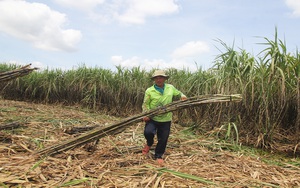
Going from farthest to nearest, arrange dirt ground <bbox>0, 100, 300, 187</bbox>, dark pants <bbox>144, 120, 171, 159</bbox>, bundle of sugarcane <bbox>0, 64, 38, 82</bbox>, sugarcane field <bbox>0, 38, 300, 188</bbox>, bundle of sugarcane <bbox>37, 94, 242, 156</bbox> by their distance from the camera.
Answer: bundle of sugarcane <bbox>0, 64, 38, 82</bbox>
dark pants <bbox>144, 120, 171, 159</bbox>
bundle of sugarcane <bbox>37, 94, 242, 156</bbox>
sugarcane field <bbox>0, 38, 300, 188</bbox>
dirt ground <bbox>0, 100, 300, 187</bbox>

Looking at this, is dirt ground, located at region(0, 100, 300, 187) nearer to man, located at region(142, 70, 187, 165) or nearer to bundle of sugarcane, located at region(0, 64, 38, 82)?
man, located at region(142, 70, 187, 165)

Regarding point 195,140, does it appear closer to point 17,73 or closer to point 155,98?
point 155,98

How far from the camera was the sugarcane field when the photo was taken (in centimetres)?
258

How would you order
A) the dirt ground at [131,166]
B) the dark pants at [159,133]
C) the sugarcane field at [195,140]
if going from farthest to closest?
the dark pants at [159,133] < the sugarcane field at [195,140] < the dirt ground at [131,166]

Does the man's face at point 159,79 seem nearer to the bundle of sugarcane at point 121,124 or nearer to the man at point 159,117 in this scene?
the man at point 159,117

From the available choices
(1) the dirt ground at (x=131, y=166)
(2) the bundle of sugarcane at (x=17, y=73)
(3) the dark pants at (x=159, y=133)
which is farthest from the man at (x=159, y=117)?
(2) the bundle of sugarcane at (x=17, y=73)

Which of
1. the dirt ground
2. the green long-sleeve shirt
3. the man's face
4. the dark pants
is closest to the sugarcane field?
the dirt ground

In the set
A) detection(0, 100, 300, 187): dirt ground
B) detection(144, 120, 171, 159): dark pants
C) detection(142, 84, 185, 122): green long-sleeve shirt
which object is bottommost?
detection(0, 100, 300, 187): dirt ground

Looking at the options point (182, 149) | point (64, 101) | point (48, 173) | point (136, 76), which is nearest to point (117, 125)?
point (48, 173)

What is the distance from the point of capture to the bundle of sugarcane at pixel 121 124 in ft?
9.83

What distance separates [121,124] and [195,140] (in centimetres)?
158

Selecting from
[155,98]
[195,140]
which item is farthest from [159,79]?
[195,140]

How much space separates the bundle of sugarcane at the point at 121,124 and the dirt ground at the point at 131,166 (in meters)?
0.12

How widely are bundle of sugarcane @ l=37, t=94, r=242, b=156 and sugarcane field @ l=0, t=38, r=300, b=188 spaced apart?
0.04ft
